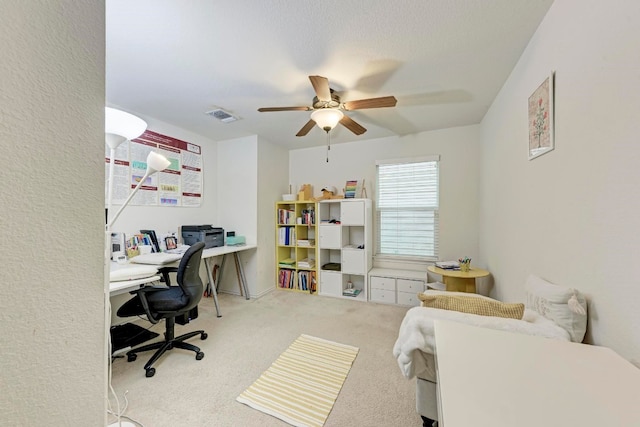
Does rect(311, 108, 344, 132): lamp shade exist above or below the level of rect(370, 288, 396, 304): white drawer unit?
above

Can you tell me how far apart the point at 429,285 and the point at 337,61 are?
2.57 meters

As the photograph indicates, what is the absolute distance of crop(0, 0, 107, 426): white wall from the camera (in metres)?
0.46

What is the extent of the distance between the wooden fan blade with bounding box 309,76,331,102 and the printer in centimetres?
221

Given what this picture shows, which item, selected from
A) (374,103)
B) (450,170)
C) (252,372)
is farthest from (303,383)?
(450,170)

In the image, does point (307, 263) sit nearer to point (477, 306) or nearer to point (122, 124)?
point (477, 306)

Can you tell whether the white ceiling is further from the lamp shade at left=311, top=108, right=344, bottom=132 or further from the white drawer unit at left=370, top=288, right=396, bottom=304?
the white drawer unit at left=370, top=288, right=396, bottom=304

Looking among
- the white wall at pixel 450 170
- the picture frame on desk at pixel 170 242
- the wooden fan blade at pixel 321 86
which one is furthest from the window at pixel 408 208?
the picture frame on desk at pixel 170 242

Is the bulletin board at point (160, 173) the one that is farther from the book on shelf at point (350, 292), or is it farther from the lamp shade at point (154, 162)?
the book on shelf at point (350, 292)

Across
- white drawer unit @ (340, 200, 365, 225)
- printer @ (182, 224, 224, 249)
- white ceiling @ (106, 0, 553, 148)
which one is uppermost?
white ceiling @ (106, 0, 553, 148)

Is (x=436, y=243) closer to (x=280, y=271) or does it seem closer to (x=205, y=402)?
(x=280, y=271)

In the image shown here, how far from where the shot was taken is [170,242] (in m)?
2.92

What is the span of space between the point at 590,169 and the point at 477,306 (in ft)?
2.54

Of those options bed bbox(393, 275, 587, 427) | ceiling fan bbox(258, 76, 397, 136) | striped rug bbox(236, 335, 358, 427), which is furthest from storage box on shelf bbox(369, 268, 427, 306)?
ceiling fan bbox(258, 76, 397, 136)

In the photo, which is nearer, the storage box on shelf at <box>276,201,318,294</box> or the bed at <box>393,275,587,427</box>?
the bed at <box>393,275,587,427</box>
